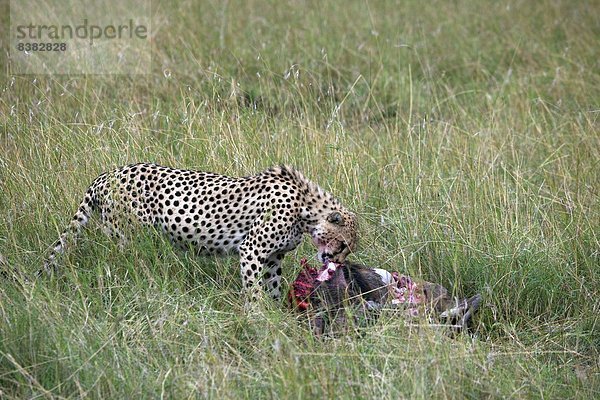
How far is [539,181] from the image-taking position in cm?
657

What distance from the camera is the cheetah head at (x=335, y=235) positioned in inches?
198

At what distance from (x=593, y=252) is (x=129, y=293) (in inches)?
94.4

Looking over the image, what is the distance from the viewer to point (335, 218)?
502cm

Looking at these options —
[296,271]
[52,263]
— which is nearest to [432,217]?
[296,271]

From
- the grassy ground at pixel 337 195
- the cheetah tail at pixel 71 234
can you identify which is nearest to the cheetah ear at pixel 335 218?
the grassy ground at pixel 337 195

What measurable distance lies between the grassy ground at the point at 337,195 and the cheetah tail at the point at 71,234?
0.09 metres

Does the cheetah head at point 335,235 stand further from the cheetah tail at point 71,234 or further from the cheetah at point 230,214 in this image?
the cheetah tail at point 71,234

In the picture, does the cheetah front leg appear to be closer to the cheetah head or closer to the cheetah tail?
the cheetah head

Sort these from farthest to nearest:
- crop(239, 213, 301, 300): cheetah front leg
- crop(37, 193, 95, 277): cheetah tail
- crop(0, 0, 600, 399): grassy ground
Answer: crop(37, 193, 95, 277): cheetah tail → crop(239, 213, 301, 300): cheetah front leg → crop(0, 0, 600, 399): grassy ground

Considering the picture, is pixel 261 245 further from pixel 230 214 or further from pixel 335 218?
pixel 335 218

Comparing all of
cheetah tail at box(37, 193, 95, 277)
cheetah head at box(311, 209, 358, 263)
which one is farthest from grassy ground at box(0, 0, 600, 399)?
cheetah head at box(311, 209, 358, 263)

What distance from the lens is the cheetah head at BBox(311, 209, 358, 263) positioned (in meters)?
5.03

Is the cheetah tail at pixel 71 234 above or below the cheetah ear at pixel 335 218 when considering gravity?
below

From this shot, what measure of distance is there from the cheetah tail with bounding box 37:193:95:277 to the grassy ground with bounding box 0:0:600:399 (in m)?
0.09
